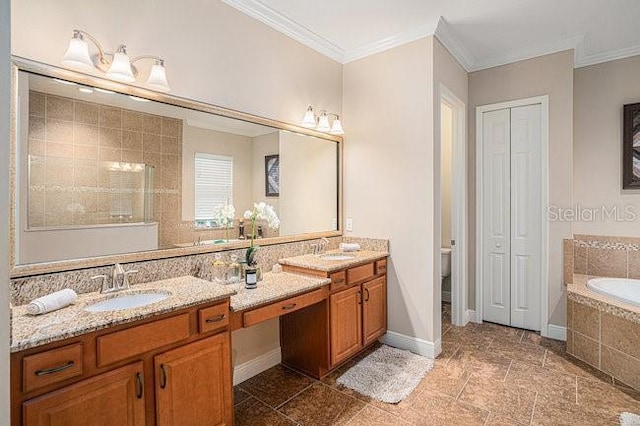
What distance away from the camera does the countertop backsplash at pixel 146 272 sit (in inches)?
62.6

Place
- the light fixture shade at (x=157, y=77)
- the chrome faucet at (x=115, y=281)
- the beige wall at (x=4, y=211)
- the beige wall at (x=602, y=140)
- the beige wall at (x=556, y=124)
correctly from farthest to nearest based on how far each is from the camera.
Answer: the beige wall at (x=602, y=140)
the beige wall at (x=556, y=124)
the light fixture shade at (x=157, y=77)
the chrome faucet at (x=115, y=281)
the beige wall at (x=4, y=211)

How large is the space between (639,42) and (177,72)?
4.10 m

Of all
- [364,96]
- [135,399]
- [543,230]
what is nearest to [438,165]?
[364,96]

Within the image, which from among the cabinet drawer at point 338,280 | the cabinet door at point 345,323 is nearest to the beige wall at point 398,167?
the cabinet door at point 345,323

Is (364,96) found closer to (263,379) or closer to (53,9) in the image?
(53,9)

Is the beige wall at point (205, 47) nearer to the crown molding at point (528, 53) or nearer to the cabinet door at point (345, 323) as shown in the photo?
the cabinet door at point (345, 323)

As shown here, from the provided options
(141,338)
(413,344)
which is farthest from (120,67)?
(413,344)

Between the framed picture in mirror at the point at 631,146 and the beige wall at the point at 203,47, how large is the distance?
9.50ft

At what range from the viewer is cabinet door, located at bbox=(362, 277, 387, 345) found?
291 cm

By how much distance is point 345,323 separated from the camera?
2686mm

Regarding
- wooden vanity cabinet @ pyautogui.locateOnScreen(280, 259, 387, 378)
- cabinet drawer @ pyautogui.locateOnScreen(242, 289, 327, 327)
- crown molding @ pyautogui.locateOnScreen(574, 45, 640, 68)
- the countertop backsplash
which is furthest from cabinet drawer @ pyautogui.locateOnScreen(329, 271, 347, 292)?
crown molding @ pyautogui.locateOnScreen(574, 45, 640, 68)

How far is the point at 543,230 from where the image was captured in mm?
3383

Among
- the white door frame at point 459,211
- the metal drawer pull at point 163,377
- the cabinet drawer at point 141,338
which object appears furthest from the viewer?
the white door frame at point 459,211

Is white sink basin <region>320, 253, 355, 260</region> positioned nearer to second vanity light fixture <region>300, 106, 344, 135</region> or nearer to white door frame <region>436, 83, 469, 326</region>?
second vanity light fixture <region>300, 106, 344, 135</region>
